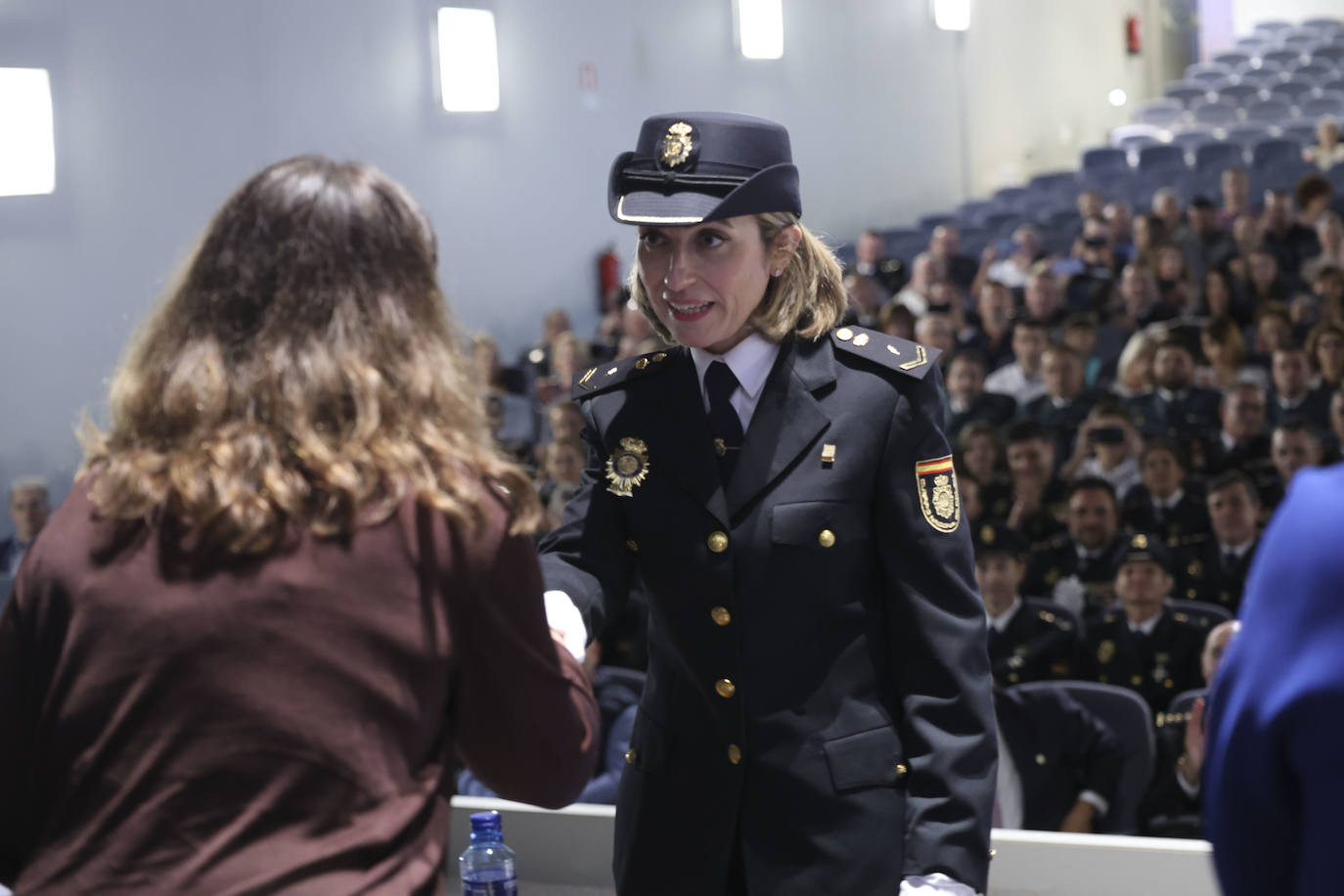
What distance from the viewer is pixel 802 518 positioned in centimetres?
142

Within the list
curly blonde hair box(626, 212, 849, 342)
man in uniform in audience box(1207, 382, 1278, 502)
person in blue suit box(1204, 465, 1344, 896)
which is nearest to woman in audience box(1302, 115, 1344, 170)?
man in uniform in audience box(1207, 382, 1278, 502)

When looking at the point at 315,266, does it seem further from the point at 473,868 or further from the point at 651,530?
the point at 473,868

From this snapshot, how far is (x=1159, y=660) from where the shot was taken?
402cm

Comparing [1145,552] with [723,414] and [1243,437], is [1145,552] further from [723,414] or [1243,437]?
[723,414]

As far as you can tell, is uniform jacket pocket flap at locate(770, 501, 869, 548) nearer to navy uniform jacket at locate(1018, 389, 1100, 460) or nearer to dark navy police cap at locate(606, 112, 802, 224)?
dark navy police cap at locate(606, 112, 802, 224)

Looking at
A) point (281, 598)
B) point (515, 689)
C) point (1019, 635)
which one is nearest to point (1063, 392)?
point (1019, 635)

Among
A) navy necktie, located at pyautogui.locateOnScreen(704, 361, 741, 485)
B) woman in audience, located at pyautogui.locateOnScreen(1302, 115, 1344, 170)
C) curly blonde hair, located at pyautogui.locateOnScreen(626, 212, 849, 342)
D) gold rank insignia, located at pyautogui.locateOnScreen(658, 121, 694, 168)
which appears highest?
woman in audience, located at pyautogui.locateOnScreen(1302, 115, 1344, 170)

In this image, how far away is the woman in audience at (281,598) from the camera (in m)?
0.91

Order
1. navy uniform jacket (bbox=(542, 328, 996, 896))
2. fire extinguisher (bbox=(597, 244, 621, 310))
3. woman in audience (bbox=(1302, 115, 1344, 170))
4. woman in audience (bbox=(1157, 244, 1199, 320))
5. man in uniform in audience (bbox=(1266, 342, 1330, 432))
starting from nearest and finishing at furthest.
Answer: navy uniform jacket (bbox=(542, 328, 996, 896)), man in uniform in audience (bbox=(1266, 342, 1330, 432)), woman in audience (bbox=(1157, 244, 1199, 320)), fire extinguisher (bbox=(597, 244, 621, 310)), woman in audience (bbox=(1302, 115, 1344, 170))

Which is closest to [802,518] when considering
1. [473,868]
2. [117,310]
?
[473,868]

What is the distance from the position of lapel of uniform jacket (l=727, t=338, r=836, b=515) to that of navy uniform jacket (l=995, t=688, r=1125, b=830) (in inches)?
81.7

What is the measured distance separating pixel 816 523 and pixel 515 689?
1.61 feet

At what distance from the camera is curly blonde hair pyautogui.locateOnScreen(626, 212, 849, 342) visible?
4.90 ft

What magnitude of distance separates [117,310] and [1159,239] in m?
5.03
